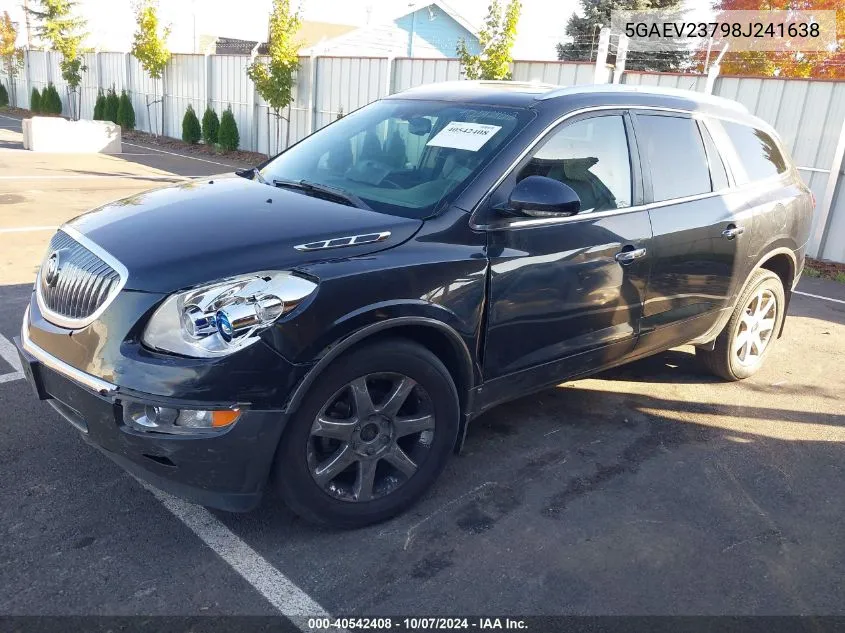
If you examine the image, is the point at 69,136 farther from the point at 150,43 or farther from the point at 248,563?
the point at 248,563

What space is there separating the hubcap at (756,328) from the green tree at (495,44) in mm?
9622

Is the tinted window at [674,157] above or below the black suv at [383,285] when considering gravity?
above

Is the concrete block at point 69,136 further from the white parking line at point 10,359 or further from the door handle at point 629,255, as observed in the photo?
the door handle at point 629,255

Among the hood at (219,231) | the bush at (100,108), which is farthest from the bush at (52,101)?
the hood at (219,231)

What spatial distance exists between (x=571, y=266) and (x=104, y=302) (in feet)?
6.97

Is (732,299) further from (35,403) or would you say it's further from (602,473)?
(35,403)

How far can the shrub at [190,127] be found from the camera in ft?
68.8

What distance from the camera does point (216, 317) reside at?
2613mm

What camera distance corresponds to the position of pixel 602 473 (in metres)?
3.77

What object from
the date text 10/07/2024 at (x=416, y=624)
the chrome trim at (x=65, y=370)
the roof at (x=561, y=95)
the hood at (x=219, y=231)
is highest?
the roof at (x=561, y=95)

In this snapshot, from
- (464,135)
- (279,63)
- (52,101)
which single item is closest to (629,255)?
(464,135)

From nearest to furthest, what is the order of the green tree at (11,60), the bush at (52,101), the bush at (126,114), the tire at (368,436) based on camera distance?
the tire at (368,436) < the bush at (126,114) < the bush at (52,101) < the green tree at (11,60)

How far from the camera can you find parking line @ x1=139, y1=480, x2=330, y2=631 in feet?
8.58

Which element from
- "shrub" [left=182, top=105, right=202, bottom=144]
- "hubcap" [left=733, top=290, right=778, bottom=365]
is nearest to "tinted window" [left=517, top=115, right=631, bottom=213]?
"hubcap" [left=733, top=290, right=778, bottom=365]
